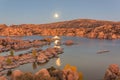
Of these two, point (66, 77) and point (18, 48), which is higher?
point (66, 77)

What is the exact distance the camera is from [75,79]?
39812mm

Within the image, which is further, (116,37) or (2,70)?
(116,37)

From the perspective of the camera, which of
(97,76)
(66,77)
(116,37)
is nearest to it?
(66,77)

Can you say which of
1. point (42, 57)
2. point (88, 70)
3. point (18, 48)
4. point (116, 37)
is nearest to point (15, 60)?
point (42, 57)

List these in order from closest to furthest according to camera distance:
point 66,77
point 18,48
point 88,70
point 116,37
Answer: point 66,77 < point 88,70 < point 18,48 < point 116,37

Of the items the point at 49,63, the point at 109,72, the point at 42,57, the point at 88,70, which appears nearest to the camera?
the point at 109,72

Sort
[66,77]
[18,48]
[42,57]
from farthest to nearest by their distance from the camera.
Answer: [18,48], [42,57], [66,77]

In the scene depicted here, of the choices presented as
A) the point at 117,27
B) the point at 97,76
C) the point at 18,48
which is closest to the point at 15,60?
the point at 97,76

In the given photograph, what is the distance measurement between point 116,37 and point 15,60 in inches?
4738

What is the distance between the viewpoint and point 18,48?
367 feet

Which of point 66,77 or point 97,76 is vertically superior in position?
point 66,77

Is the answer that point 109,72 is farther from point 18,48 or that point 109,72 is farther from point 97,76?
point 18,48

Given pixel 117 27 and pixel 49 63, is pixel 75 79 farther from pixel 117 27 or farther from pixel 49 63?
pixel 117 27

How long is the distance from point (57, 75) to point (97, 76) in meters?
13.1
